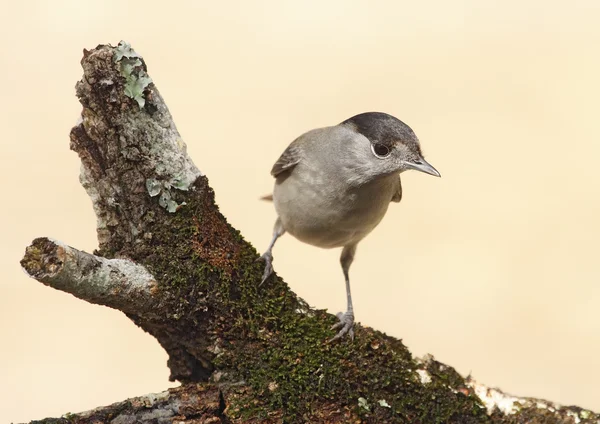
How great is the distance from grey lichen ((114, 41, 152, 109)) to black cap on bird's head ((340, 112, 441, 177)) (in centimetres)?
198

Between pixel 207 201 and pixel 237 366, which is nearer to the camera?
pixel 237 366

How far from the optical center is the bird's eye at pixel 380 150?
5.14 meters

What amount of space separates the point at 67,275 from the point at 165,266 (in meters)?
0.80

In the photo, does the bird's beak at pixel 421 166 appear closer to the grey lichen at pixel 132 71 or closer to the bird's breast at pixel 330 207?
the bird's breast at pixel 330 207

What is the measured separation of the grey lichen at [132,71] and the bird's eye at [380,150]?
199 cm

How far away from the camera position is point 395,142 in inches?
200

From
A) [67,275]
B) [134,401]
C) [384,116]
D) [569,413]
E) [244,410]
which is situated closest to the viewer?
[67,275]

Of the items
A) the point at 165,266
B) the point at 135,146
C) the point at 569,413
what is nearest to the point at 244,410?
the point at 165,266

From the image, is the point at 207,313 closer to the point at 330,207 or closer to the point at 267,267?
the point at 267,267

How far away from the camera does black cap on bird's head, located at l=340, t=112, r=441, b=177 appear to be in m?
5.03

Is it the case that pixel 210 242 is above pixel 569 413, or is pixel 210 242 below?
above

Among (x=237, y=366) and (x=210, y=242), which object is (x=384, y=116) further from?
(x=237, y=366)

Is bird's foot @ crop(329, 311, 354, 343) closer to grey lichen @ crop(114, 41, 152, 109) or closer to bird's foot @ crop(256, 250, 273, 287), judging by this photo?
bird's foot @ crop(256, 250, 273, 287)

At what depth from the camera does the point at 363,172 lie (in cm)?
531
